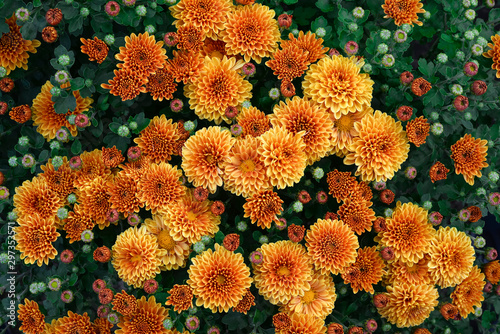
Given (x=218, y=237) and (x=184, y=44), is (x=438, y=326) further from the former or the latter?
(x=184, y=44)

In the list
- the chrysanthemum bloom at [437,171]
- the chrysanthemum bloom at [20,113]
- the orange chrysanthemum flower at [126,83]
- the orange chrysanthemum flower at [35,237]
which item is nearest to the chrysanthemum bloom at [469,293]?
the chrysanthemum bloom at [437,171]

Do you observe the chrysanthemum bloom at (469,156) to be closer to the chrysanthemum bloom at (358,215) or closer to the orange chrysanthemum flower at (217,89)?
the chrysanthemum bloom at (358,215)

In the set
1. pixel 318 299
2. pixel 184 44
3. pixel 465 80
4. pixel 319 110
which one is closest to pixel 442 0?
pixel 465 80

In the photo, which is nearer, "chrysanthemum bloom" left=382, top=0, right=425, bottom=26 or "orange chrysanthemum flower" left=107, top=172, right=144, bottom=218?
"orange chrysanthemum flower" left=107, top=172, right=144, bottom=218

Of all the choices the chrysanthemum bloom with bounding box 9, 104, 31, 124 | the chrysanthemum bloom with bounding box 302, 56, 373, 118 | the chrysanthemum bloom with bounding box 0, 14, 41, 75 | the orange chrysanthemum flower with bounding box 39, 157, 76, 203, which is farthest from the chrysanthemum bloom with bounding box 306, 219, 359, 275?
the chrysanthemum bloom with bounding box 0, 14, 41, 75

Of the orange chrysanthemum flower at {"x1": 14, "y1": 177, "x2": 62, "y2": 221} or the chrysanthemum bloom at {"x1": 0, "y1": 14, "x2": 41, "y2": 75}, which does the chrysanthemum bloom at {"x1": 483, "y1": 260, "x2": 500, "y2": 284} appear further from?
the chrysanthemum bloom at {"x1": 0, "y1": 14, "x2": 41, "y2": 75}

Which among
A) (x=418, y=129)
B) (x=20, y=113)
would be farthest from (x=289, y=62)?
(x=20, y=113)

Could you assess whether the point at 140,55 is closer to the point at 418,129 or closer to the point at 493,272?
the point at 418,129
